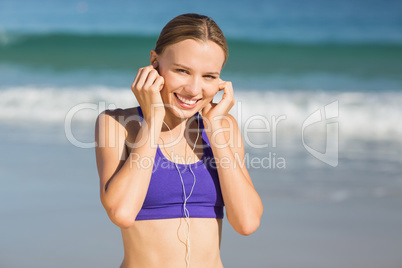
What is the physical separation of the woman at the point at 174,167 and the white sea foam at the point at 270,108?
19.1ft

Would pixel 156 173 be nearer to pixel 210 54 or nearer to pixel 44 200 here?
pixel 210 54

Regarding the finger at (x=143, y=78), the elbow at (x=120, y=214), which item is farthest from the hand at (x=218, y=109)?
the elbow at (x=120, y=214)

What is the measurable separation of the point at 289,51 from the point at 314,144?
917cm

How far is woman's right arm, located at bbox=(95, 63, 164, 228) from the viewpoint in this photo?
2.58 metres

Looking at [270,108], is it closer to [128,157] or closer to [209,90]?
[209,90]

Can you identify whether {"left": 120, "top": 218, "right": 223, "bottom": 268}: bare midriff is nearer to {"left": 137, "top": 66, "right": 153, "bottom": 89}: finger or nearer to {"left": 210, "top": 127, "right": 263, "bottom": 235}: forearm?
{"left": 210, "top": 127, "right": 263, "bottom": 235}: forearm

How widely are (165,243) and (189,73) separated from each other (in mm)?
817

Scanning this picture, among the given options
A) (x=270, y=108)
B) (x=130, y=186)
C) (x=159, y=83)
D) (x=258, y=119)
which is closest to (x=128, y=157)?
(x=130, y=186)

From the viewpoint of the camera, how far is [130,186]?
2.57 m

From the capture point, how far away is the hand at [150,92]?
268 cm

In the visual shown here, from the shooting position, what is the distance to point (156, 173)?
8.95 feet

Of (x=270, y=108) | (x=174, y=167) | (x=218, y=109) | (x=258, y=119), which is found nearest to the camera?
(x=174, y=167)
